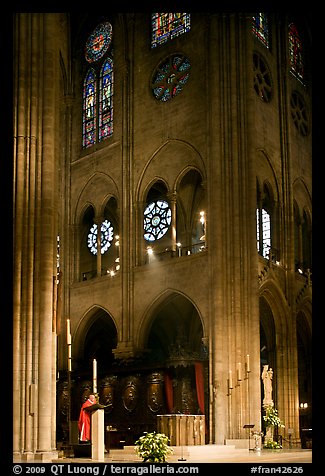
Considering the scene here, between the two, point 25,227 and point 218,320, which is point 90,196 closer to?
point 218,320

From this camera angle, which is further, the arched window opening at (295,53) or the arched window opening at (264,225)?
the arched window opening at (295,53)

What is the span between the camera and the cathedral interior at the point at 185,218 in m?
30.1

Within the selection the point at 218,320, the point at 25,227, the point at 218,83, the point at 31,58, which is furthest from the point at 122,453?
the point at 218,83

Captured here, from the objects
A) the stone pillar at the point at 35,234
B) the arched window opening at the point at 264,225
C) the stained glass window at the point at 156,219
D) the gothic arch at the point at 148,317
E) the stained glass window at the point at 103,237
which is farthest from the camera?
the stained glass window at the point at 103,237

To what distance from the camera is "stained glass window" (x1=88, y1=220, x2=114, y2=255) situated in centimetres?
3772

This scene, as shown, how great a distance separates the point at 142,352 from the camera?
109ft

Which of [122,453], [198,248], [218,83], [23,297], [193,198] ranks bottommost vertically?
[122,453]

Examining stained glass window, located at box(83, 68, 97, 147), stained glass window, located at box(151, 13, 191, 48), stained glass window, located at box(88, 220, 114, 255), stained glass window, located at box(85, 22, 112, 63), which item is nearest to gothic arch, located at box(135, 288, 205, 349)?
stained glass window, located at box(88, 220, 114, 255)

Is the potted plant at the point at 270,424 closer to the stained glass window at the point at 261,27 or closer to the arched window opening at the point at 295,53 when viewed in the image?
the stained glass window at the point at 261,27

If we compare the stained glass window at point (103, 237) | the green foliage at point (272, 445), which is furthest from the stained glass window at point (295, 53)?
the green foliage at point (272, 445)

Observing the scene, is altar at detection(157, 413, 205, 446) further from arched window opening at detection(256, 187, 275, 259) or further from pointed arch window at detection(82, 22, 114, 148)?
pointed arch window at detection(82, 22, 114, 148)

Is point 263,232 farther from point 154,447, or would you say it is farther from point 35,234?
point 154,447

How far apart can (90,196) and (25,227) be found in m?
18.2

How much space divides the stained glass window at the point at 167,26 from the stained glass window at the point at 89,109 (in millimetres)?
4028
